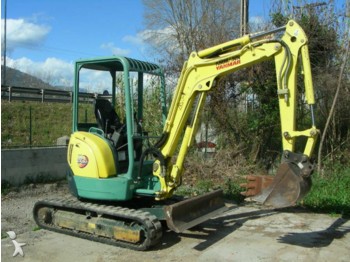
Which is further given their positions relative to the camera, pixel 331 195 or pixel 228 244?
pixel 331 195

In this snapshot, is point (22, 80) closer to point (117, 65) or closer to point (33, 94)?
point (33, 94)

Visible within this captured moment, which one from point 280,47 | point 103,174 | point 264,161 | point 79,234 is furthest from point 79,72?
point 264,161

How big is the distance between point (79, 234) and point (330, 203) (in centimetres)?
494

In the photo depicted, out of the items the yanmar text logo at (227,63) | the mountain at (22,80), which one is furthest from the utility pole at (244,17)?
the mountain at (22,80)

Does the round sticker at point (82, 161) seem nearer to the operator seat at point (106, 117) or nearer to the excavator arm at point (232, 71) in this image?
the operator seat at point (106, 117)

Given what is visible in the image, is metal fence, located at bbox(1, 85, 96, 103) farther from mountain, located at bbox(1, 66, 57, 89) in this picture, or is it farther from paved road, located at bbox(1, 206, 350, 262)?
paved road, located at bbox(1, 206, 350, 262)

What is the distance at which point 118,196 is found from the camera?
22.0 feet

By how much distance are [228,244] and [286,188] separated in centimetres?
145

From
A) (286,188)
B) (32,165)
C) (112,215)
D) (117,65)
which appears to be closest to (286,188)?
(286,188)

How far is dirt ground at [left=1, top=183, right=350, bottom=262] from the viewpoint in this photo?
6066 millimetres

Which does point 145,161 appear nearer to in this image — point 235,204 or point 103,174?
point 103,174

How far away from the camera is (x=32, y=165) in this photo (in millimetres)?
10633

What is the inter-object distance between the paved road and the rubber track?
0.34ft

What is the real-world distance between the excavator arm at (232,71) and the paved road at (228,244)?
2.95 ft
